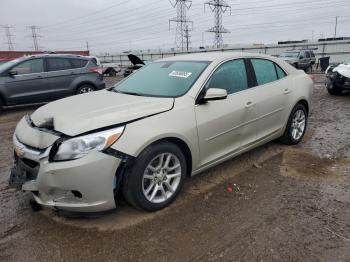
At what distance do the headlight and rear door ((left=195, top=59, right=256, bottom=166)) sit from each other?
1115 millimetres

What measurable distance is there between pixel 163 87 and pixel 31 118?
5.09 ft

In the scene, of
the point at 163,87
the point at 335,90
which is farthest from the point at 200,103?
the point at 335,90

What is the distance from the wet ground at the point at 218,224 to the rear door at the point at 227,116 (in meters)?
0.46

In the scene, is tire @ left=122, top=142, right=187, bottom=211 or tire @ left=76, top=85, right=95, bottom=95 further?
tire @ left=76, top=85, right=95, bottom=95

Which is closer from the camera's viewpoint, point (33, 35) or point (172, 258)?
point (172, 258)

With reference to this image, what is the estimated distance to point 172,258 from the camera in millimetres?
2742

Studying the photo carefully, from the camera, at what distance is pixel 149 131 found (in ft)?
10.5

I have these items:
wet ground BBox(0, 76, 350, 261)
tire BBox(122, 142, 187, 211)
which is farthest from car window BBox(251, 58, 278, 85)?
tire BBox(122, 142, 187, 211)

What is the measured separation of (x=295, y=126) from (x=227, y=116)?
2006 mm

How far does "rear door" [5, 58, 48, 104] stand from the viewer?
30.0ft

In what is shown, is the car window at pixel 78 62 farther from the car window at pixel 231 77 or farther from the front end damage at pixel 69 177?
the front end damage at pixel 69 177

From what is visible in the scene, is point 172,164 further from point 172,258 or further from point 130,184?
point 172,258

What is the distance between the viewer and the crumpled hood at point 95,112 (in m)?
3.07

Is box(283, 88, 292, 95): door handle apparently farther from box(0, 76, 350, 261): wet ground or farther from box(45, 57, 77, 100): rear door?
box(45, 57, 77, 100): rear door
